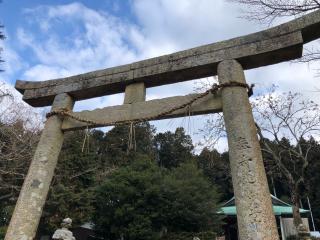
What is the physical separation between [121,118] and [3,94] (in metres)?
8.76

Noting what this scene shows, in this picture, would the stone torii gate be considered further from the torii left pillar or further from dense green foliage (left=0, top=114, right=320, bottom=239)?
dense green foliage (left=0, top=114, right=320, bottom=239)

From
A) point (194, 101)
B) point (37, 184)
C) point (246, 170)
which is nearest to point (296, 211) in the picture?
point (194, 101)

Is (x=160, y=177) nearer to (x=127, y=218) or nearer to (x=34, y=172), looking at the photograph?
(x=127, y=218)

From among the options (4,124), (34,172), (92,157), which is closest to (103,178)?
(92,157)

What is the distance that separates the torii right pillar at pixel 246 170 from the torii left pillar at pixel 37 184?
8.98ft

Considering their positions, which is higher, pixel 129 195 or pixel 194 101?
pixel 129 195

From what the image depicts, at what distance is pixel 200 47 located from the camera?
14.1ft

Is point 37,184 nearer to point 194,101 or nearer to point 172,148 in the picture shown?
point 194,101

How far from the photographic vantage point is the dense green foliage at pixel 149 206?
15.6 metres

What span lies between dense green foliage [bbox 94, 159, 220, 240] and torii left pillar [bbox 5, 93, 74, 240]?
11567 mm

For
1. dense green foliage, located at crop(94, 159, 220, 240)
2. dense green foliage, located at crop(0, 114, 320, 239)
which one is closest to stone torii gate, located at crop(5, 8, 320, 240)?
dense green foliage, located at crop(0, 114, 320, 239)

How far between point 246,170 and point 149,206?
13.6m

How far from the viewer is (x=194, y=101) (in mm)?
3971

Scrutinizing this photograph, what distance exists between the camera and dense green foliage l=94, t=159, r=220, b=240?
1556 centimetres
